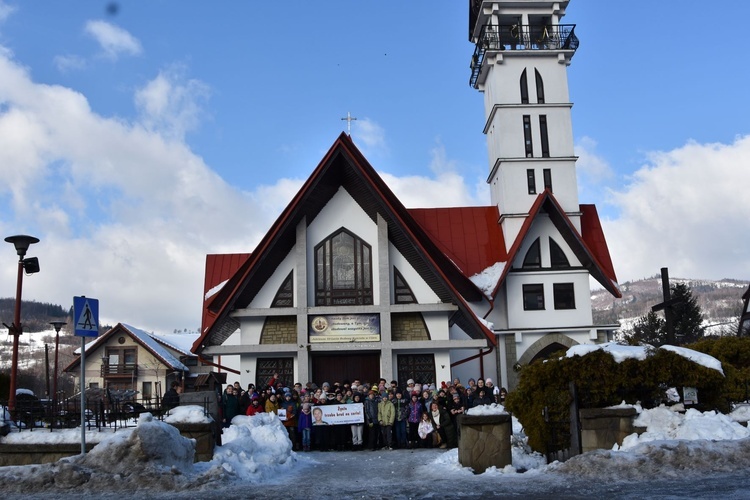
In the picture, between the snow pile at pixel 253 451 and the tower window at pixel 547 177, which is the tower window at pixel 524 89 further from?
the snow pile at pixel 253 451

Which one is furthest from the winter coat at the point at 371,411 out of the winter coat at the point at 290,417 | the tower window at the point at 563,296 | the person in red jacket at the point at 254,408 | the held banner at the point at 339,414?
the tower window at the point at 563,296

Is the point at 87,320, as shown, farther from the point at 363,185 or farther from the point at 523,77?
the point at 523,77

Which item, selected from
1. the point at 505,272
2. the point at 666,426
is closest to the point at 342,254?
the point at 505,272

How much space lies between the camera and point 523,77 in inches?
1344

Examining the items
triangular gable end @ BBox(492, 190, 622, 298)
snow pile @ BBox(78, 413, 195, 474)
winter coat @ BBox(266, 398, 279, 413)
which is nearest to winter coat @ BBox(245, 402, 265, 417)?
winter coat @ BBox(266, 398, 279, 413)

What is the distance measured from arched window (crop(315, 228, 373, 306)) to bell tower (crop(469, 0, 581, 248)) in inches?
391

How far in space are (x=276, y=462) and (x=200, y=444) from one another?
164 cm

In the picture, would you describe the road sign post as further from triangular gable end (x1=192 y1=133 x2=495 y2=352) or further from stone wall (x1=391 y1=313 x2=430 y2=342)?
stone wall (x1=391 y1=313 x2=430 y2=342)

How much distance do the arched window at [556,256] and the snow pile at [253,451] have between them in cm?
1864

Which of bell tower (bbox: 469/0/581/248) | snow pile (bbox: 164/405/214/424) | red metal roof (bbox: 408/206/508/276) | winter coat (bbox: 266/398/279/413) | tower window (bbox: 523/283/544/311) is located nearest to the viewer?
snow pile (bbox: 164/405/214/424)

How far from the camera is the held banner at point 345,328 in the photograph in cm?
2336

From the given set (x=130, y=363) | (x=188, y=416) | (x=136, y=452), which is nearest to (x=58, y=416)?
(x=188, y=416)

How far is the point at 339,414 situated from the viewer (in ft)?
56.3

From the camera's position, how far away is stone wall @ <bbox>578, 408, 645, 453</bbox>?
457 inches
